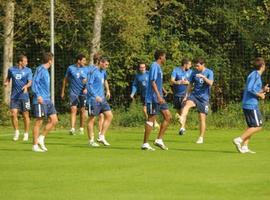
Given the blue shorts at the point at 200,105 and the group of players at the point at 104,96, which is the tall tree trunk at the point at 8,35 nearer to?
the group of players at the point at 104,96

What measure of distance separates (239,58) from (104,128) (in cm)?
1507

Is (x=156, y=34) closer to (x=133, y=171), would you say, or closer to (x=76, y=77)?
(x=76, y=77)

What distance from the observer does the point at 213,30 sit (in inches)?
1505

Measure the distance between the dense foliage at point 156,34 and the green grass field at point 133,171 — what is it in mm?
11071

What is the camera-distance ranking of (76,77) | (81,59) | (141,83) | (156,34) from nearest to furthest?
(81,59), (76,77), (141,83), (156,34)

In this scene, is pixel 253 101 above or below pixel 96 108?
above

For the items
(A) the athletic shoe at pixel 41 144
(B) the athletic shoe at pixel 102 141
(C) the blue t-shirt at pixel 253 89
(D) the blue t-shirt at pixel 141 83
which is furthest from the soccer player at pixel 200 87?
(A) the athletic shoe at pixel 41 144

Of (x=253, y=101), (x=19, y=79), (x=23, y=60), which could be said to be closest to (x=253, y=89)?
(x=253, y=101)

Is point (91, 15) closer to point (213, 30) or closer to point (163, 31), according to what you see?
point (163, 31)

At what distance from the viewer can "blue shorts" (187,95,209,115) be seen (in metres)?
21.6

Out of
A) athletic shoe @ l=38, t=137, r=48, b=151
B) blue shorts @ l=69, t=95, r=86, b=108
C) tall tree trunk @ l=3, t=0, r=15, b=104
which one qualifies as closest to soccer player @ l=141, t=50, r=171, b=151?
athletic shoe @ l=38, t=137, r=48, b=151

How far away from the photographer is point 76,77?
24.5 metres

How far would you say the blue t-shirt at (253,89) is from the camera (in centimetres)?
1755

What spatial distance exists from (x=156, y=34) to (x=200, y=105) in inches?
570
